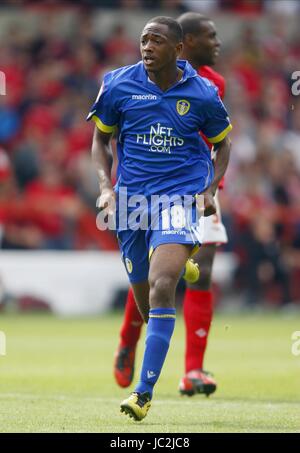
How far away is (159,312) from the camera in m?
7.38

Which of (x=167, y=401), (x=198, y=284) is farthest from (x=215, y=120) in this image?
(x=167, y=401)

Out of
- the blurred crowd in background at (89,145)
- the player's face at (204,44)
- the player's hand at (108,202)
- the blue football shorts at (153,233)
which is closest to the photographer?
the player's hand at (108,202)

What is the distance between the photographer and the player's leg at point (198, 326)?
905 cm

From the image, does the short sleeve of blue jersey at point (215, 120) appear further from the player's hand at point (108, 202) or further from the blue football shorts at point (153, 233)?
the player's hand at point (108, 202)

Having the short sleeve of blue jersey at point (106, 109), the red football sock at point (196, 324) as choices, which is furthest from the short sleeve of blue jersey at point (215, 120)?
the red football sock at point (196, 324)

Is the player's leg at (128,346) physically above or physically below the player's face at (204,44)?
below

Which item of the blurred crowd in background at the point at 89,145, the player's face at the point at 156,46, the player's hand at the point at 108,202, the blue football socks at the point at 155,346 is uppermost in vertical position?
the player's face at the point at 156,46

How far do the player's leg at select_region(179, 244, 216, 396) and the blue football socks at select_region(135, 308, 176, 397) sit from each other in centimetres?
172

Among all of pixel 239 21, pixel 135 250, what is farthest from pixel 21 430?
pixel 239 21

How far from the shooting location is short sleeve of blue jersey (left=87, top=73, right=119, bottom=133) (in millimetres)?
7934

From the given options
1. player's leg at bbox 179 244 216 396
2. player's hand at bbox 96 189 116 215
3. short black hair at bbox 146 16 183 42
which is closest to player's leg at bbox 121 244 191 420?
player's hand at bbox 96 189 116 215

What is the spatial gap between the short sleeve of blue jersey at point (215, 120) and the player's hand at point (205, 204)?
18.3 inches

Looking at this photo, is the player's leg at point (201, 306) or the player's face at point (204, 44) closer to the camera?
the player's leg at point (201, 306)

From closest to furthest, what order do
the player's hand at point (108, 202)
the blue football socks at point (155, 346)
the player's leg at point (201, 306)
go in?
the blue football socks at point (155, 346), the player's hand at point (108, 202), the player's leg at point (201, 306)
